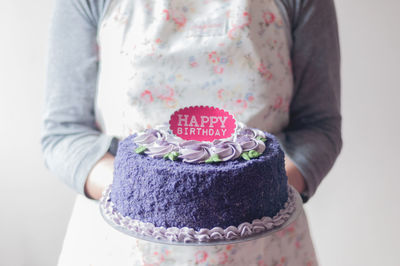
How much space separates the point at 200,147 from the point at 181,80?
1.00 feet

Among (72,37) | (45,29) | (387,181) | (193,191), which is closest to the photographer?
(193,191)

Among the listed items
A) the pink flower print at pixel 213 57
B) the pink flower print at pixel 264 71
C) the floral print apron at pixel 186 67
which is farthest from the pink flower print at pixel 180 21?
the pink flower print at pixel 264 71

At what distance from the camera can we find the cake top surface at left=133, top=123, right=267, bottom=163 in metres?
0.81

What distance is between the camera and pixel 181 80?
1.09 m

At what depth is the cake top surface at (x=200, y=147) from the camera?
81 centimetres

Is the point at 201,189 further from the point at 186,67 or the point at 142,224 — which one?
the point at 186,67

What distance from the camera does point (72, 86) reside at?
1.17m

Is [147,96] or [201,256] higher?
[147,96]

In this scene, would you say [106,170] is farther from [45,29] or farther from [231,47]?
[45,29]

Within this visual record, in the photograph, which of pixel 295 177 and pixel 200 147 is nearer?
pixel 200 147

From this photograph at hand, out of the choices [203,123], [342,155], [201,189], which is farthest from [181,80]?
[342,155]

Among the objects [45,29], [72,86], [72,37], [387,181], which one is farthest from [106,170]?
[387,181]

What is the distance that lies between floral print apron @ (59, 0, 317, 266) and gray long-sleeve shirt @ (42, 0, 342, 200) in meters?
0.04

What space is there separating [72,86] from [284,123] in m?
0.56
